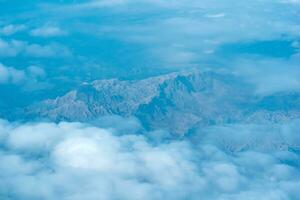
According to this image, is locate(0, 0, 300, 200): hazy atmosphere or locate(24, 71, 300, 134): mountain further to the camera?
locate(24, 71, 300, 134): mountain

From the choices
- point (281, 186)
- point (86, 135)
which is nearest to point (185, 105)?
point (86, 135)

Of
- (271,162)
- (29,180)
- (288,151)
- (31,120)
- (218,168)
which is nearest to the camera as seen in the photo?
(29,180)

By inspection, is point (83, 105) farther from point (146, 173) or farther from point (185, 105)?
point (146, 173)

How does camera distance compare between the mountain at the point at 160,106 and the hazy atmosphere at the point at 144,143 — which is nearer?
the hazy atmosphere at the point at 144,143

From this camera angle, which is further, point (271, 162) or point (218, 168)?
point (271, 162)

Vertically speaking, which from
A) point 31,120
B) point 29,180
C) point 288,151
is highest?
point 29,180

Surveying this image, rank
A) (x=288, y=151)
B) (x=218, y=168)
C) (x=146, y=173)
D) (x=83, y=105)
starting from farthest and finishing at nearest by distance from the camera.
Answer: (x=83, y=105) < (x=288, y=151) < (x=218, y=168) < (x=146, y=173)

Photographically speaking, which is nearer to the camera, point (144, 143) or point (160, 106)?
point (144, 143)

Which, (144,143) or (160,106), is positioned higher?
(144,143)
